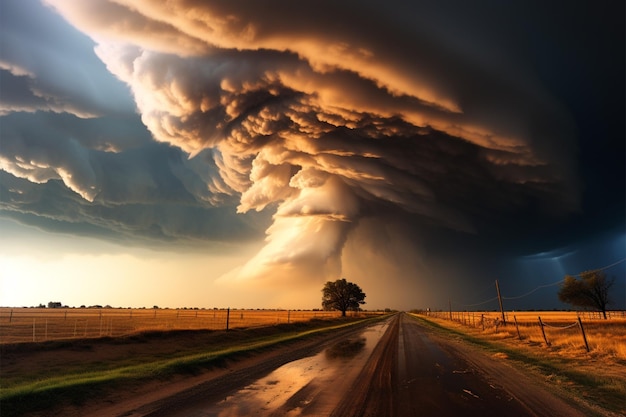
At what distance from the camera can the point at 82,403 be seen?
9297 millimetres

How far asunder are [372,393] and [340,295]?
106 meters

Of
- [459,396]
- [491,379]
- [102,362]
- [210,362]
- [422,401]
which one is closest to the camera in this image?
[422,401]

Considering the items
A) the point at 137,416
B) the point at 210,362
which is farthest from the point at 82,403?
the point at 210,362

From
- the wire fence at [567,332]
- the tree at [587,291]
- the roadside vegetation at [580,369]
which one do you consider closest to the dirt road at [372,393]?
the roadside vegetation at [580,369]

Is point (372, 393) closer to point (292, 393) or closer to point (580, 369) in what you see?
point (292, 393)

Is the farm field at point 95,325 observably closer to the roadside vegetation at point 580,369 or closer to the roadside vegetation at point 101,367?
the roadside vegetation at point 101,367

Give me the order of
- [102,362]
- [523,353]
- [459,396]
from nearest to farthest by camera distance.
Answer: [459,396]
[102,362]
[523,353]

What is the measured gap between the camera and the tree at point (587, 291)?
73.6m

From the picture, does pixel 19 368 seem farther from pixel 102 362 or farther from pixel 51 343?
pixel 51 343

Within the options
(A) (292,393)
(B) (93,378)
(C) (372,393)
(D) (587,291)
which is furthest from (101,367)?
(D) (587,291)

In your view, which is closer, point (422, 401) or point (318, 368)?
point (422, 401)

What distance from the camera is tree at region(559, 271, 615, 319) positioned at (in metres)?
73.6

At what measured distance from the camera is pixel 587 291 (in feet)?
246

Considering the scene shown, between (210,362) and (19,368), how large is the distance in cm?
807
